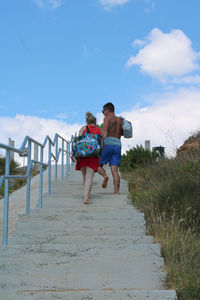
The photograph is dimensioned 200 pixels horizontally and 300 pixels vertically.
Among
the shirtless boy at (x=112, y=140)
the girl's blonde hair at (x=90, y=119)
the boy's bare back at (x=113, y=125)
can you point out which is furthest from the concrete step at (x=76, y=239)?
the boy's bare back at (x=113, y=125)

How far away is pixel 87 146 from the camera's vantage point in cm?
627

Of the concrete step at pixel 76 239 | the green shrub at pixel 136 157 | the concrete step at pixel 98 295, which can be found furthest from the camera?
the green shrub at pixel 136 157

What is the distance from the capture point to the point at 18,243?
4348mm

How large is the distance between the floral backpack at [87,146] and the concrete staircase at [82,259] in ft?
3.49

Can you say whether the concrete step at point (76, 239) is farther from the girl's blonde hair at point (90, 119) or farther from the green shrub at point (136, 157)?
the green shrub at point (136, 157)

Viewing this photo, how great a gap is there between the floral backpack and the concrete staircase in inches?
41.9

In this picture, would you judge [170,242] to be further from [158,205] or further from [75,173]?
[75,173]

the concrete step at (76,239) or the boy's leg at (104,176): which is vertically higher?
the boy's leg at (104,176)

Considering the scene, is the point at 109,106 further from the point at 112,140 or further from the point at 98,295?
the point at 98,295

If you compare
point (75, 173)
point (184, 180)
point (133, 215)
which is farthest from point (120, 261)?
point (75, 173)

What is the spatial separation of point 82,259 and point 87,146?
287 cm

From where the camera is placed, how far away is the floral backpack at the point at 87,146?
20.5 feet

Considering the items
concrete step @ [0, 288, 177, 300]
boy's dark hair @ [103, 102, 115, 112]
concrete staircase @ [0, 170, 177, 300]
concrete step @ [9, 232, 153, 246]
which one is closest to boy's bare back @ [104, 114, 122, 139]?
boy's dark hair @ [103, 102, 115, 112]

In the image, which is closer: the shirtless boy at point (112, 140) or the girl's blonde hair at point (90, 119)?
the girl's blonde hair at point (90, 119)
